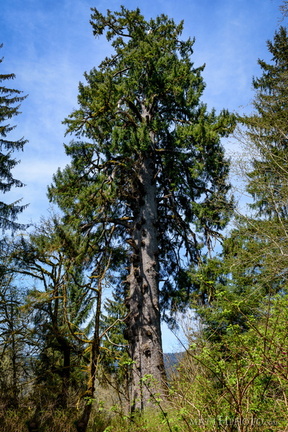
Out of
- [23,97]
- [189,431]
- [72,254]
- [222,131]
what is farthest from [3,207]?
[189,431]

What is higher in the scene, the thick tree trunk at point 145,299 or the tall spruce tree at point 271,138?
the tall spruce tree at point 271,138

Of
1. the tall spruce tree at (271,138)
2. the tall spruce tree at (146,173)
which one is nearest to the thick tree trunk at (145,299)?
the tall spruce tree at (146,173)

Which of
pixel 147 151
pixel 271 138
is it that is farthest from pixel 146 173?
pixel 271 138

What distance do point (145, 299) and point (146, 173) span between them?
3.93 m

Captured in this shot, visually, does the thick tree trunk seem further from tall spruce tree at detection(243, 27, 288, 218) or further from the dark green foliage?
tall spruce tree at detection(243, 27, 288, 218)

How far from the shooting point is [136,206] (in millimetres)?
8906

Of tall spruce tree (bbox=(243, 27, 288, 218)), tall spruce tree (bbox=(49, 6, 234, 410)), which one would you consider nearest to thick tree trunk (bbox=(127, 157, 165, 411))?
tall spruce tree (bbox=(49, 6, 234, 410))

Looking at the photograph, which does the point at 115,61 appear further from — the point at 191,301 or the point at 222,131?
the point at 191,301

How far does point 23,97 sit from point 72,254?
8.44 m

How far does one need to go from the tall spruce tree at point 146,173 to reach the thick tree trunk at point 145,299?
0.02m

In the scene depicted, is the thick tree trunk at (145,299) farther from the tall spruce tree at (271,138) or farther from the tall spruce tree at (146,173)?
the tall spruce tree at (271,138)

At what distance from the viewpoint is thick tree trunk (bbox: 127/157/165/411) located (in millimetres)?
6379

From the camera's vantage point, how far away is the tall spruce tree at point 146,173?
25.6ft

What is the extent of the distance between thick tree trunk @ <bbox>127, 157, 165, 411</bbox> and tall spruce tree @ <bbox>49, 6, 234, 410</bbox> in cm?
2
